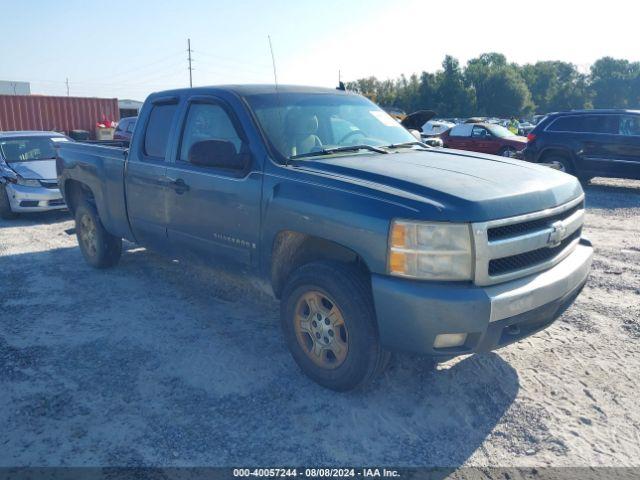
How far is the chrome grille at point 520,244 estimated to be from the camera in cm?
290

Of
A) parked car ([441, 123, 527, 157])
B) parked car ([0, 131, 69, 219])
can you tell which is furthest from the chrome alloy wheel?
parked car ([441, 123, 527, 157])

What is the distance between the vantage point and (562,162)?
41.5 ft

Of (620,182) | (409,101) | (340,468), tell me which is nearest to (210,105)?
(340,468)

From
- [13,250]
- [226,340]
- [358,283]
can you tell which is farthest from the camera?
[13,250]

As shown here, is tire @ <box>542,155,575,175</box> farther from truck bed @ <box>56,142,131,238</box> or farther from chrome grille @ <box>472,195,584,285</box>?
Answer: truck bed @ <box>56,142,131,238</box>

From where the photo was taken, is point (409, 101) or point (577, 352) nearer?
point (577, 352)

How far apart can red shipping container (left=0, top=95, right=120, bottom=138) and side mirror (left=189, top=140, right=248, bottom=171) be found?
18956mm

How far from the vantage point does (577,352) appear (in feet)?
13.1

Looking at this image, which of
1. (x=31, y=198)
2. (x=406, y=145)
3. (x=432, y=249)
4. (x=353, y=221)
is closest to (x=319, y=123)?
(x=406, y=145)

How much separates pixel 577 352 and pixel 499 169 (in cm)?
152

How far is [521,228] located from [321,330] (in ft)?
4.52

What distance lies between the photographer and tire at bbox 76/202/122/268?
19.3ft

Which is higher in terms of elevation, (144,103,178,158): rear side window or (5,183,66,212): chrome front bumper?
(144,103,178,158): rear side window

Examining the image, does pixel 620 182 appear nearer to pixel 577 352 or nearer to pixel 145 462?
pixel 577 352
